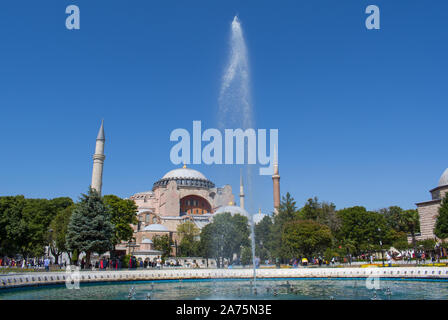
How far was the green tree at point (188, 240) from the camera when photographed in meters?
44.0

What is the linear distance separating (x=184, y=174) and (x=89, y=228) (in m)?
42.6

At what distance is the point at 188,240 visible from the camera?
4553 cm

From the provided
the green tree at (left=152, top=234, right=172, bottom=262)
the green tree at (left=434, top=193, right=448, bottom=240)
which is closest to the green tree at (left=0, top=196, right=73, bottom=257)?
the green tree at (left=152, top=234, right=172, bottom=262)

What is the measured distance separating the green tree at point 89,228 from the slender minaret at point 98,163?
1314 cm

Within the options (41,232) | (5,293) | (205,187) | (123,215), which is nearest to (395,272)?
(5,293)

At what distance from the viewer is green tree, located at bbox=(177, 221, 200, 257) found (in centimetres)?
4401

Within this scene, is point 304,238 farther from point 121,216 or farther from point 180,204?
point 180,204

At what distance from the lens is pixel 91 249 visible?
82.0 feet

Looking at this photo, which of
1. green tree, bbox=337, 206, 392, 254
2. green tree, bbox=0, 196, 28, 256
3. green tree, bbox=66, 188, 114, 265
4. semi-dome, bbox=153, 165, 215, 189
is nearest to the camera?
green tree, bbox=66, 188, 114, 265

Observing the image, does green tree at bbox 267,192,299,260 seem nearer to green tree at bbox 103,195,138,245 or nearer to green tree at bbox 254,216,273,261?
green tree at bbox 254,216,273,261
